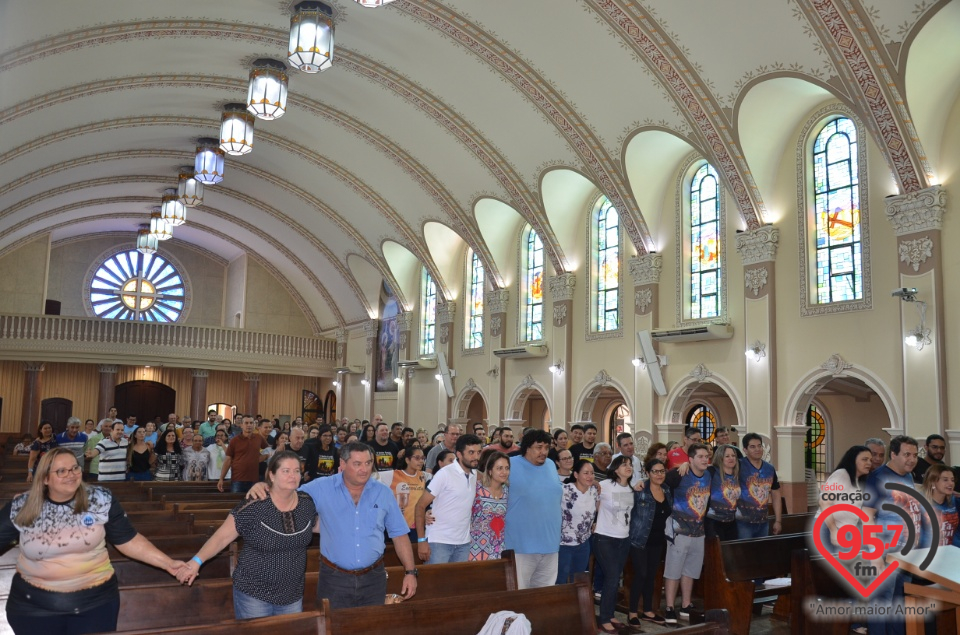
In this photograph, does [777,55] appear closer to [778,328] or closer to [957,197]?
[957,197]

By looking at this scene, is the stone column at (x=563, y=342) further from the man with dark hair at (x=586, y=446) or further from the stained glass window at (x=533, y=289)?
the man with dark hair at (x=586, y=446)

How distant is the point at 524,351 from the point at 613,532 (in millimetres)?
11813

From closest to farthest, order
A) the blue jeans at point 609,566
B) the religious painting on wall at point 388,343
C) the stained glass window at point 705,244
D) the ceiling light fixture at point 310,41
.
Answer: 1. the blue jeans at point 609,566
2. the ceiling light fixture at point 310,41
3. the stained glass window at point 705,244
4. the religious painting on wall at point 388,343

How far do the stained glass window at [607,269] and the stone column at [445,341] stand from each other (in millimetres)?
5449

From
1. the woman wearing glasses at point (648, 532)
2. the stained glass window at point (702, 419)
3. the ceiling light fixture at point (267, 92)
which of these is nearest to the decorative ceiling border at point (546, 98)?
the ceiling light fixture at point (267, 92)

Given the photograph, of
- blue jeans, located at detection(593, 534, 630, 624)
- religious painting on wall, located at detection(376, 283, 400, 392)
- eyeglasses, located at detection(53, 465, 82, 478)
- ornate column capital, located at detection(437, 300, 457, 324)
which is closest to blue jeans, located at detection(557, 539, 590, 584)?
blue jeans, located at detection(593, 534, 630, 624)

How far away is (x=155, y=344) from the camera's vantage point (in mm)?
24750

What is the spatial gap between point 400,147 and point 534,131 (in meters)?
4.00

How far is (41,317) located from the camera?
2344 centimetres

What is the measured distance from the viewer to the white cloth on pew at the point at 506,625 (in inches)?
146

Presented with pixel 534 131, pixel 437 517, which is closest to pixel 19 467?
pixel 534 131

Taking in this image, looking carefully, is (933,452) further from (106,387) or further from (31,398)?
(31,398)

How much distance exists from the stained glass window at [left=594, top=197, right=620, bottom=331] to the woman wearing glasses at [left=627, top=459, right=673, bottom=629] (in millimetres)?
9934

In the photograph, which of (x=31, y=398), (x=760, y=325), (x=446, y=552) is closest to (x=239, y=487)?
(x=446, y=552)
